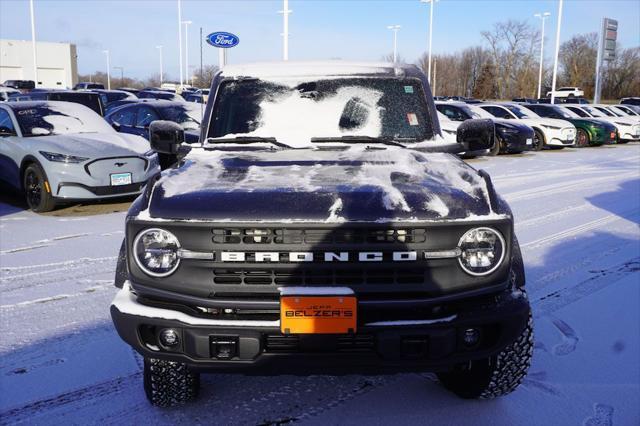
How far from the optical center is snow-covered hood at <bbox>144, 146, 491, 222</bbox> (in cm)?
246

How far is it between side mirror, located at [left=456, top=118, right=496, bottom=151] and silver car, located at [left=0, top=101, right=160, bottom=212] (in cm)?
570

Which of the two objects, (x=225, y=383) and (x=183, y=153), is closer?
A: (x=225, y=383)

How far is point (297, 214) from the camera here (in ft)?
7.98

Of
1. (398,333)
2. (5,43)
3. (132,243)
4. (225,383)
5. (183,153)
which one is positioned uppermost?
(5,43)

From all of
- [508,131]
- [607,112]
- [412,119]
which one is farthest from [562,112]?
[412,119]

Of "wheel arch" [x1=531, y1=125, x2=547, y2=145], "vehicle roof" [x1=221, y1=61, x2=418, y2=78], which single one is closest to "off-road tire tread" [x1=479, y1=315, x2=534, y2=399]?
"vehicle roof" [x1=221, y1=61, x2=418, y2=78]

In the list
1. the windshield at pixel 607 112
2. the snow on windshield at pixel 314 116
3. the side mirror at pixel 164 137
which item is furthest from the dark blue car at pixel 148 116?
the windshield at pixel 607 112

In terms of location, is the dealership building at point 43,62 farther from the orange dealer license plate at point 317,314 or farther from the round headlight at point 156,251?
the orange dealer license plate at point 317,314

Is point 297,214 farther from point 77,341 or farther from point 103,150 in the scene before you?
point 103,150

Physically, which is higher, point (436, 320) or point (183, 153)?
point (183, 153)

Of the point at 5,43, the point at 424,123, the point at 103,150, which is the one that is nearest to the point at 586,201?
the point at 424,123

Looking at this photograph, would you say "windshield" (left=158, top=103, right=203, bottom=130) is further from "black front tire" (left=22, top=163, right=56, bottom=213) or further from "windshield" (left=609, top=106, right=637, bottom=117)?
"windshield" (left=609, top=106, right=637, bottom=117)

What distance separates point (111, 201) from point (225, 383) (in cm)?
657

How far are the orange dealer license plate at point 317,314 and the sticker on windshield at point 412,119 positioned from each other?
1954 mm
